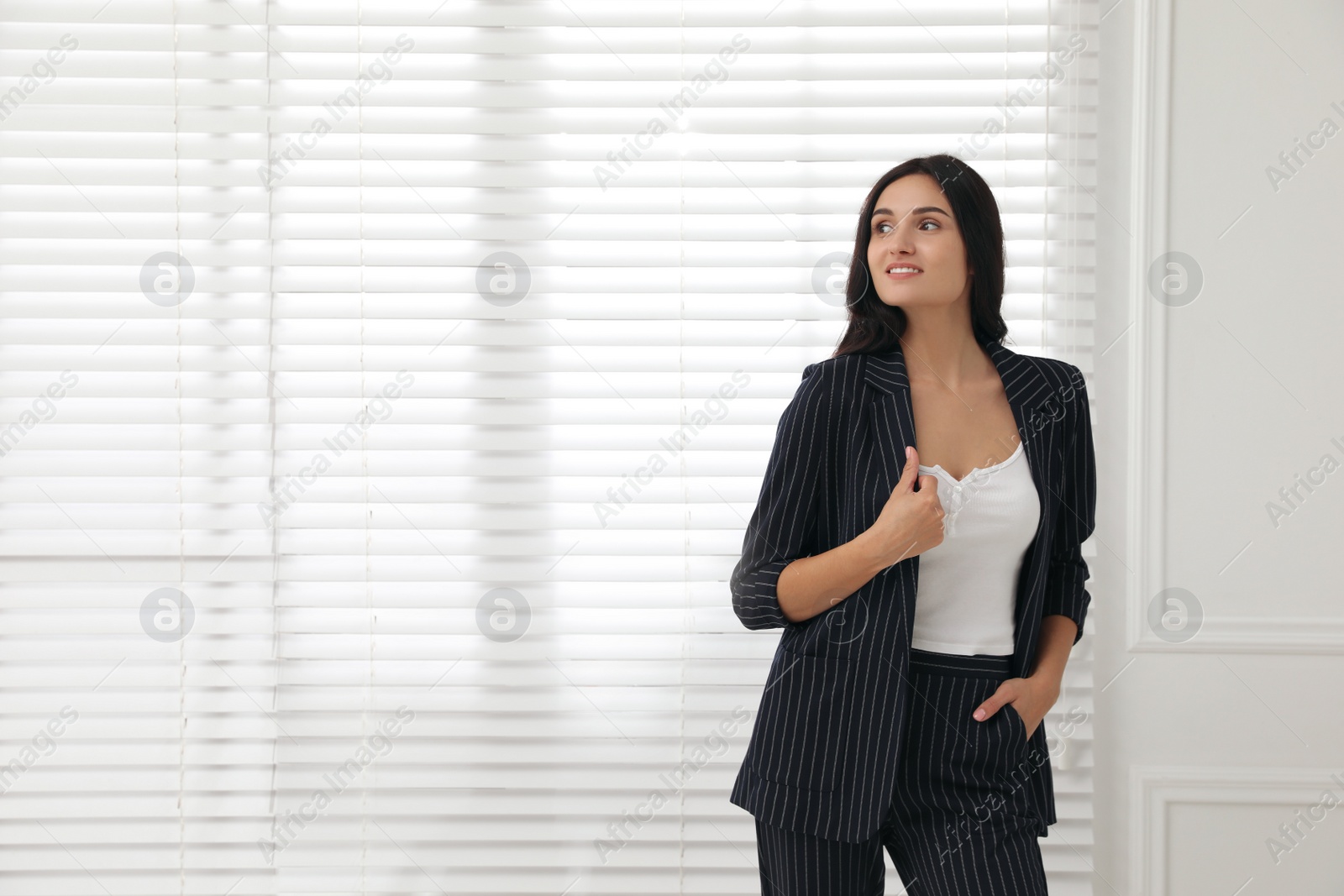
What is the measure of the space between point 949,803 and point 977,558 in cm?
32

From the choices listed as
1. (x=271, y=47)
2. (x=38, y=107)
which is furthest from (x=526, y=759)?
(x=38, y=107)

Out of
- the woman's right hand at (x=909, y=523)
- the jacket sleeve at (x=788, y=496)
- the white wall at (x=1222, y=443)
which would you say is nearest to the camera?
the woman's right hand at (x=909, y=523)

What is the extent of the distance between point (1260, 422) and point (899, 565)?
933mm

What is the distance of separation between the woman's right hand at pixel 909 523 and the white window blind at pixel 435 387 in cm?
53

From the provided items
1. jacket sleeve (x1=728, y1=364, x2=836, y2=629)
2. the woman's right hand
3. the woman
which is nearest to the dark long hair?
the woman

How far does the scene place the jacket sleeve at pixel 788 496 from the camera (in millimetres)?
1094

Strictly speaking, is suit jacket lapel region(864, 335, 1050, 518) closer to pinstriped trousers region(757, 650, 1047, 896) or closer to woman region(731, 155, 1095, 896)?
woman region(731, 155, 1095, 896)

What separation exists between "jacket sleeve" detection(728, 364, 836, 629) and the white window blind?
1.36 ft

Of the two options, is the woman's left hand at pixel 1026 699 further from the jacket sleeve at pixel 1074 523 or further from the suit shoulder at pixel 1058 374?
the suit shoulder at pixel 1058 374

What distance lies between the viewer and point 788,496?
1093 millimetres

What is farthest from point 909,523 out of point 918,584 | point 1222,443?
point 1222,443

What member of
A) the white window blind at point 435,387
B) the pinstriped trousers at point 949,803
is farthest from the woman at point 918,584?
the white window blind at point 435,387

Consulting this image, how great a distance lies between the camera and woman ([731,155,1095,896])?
Result: 1.05 m

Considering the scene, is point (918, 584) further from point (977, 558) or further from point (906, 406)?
point (906, 406)
